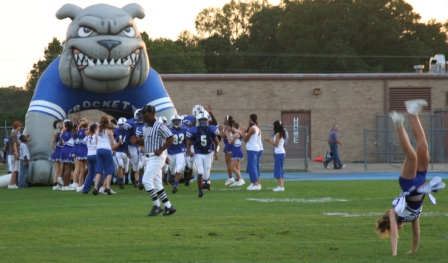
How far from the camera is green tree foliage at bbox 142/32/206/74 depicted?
82.5 m

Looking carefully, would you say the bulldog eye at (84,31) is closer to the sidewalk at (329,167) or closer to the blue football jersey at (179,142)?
the blue football jersey at (179,142)

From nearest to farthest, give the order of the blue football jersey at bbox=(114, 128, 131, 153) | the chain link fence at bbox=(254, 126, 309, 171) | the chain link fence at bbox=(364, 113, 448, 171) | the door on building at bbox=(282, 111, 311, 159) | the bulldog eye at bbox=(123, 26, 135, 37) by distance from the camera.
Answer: the blue football jersey at bbox=(114, 128, 131, 153), the bulldog eye at bbox=(123, 26, 135, 37), the chain link fence at bbox=(254, 126, 309, 171), the door on building at bbox=(282, 111, 311, 159), the chain link fence at bbox=(364, 113, 448, 171)

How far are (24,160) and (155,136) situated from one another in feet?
30.8

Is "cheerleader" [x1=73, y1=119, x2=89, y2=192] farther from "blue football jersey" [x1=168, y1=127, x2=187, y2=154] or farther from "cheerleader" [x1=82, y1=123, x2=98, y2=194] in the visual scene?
"blue football jersey" [x1=168, y1=127, x2=187, y2=154]

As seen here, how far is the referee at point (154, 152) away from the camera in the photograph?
44.8ft

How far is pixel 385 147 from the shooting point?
3672cm

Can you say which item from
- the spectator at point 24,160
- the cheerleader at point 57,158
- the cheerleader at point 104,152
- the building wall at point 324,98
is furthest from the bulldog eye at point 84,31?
the building wall at point 324,98

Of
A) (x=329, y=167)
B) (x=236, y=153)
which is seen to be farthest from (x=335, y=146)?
(x=236, y=153)

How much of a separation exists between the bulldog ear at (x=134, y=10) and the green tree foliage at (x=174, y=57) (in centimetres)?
5716

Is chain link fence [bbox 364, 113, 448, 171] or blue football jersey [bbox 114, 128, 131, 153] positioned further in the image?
chain link fence [bbox 364, 113, 448, 171]

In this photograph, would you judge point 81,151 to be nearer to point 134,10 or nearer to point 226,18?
point 134,10

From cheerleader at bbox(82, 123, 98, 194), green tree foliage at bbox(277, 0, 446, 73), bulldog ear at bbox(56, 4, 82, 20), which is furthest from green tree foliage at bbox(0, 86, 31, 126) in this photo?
cheerleader at bbox(82, 123, 98, 194)

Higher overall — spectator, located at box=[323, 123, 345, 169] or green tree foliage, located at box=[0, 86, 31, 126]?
green tree foliage, located at box=[0, 86, 31, 126]

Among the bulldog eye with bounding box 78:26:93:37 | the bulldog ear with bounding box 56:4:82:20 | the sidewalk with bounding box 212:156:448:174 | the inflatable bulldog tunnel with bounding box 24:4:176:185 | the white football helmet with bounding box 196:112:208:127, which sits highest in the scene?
the bulldog ear with bounding box 56:4:82:20
